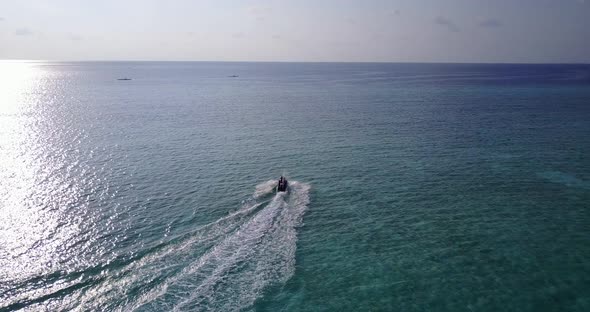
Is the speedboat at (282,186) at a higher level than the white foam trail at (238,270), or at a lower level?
higher

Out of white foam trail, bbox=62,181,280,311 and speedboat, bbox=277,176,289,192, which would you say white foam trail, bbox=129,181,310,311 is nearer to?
white foam trail, bbox=62,181,280,311

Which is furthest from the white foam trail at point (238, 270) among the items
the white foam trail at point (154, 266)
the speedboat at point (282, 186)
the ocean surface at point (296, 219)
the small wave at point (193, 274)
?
the speedboat at point (282, 186)

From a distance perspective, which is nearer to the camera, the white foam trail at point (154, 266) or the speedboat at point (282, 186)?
the white foam trail at point (154, 266)

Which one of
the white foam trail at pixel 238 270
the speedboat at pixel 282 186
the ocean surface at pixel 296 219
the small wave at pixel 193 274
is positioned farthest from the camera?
the speedboat at pixel 282 186

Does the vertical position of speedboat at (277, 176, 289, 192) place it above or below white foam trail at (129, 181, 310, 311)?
above

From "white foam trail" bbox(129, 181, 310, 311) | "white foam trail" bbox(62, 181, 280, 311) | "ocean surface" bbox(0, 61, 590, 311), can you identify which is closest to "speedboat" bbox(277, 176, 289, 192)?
"ocean surface" bbox(0, 61, 590, 311)

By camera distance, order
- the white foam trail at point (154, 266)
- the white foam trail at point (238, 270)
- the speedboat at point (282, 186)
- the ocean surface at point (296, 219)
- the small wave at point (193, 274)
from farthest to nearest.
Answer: the speedboat at point (282, 186), the ocean surface at point (296, 219), the white foam trail at point (238, 270), the white foam trail at point (154, 266), the small wave at point (193, 274)

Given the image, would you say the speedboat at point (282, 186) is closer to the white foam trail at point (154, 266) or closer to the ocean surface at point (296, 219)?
the ocean surface at point (296, 219)
